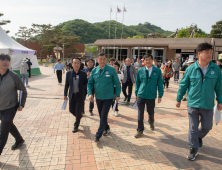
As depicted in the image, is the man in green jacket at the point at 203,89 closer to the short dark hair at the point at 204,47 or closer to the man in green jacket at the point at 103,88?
the short dark hair at the point at 204,47

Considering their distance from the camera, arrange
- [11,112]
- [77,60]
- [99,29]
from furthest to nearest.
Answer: [99,29], [77,60], [11,112]

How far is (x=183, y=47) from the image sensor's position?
24328mm

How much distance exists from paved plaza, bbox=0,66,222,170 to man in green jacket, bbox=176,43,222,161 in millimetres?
465

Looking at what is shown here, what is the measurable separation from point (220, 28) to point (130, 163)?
58340 mm

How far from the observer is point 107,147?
3.53m

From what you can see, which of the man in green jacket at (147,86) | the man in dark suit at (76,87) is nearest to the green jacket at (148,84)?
the man in green jacket at (147,86)

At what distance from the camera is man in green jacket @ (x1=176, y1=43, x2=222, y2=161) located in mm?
2895

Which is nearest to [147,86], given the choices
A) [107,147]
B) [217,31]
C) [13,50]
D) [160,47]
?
[107,147]

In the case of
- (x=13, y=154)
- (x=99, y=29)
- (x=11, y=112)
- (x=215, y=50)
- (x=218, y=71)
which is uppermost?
(x=99, y=29)

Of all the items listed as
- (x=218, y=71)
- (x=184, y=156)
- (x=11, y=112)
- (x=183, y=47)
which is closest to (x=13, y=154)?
(x=11, y=112)

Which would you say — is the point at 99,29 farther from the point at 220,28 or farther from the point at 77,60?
the point at 77,60

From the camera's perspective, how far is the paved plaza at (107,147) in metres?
2.95

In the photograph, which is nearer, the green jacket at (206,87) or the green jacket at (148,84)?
the green jacket at (206,87)

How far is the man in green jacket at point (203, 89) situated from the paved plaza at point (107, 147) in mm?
465
